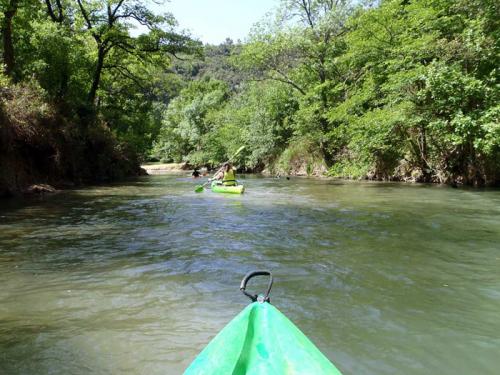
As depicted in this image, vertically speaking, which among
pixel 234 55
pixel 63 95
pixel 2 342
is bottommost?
pixel 2 342

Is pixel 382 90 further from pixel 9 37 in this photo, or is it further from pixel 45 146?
pixel 9 37

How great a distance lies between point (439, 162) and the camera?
64.9ft

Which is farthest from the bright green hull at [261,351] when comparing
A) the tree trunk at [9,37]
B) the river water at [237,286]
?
the tree trunk at [9,37]

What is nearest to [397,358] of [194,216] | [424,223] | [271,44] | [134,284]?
[134,284]

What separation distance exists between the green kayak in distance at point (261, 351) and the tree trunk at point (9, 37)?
17814mm

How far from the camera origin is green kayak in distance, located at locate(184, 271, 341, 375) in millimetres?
2158

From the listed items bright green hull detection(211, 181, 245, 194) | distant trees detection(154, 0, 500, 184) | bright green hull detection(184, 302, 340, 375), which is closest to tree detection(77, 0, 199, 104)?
distant trees detection(154, 0, 500, 184)

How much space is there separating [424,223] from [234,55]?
76.7ft

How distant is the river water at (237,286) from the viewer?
3.61 m

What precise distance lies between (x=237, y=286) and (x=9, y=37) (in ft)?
57.5

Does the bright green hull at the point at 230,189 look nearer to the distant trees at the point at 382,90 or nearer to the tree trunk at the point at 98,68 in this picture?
the distant trees at the point at 382,90

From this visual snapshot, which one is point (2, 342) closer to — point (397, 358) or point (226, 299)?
point (226, 299)

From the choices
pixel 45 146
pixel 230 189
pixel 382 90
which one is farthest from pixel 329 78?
pixel 45 146

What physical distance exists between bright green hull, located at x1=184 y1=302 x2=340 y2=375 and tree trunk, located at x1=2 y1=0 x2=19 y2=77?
58.4 ft
